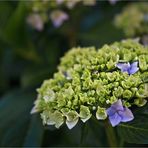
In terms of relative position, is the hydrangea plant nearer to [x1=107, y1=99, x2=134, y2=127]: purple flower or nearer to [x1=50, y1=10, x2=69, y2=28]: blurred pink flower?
[x1=107, y1=99, x2=134, y2=127]: purple flower

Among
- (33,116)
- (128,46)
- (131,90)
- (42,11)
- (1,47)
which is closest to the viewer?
(131,90)

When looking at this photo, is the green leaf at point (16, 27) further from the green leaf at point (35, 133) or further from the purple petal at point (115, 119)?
the purple petal at point (115, 119)

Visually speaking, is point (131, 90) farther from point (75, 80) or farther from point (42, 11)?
point (42, 11)

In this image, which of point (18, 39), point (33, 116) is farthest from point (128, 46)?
point (18, 39)

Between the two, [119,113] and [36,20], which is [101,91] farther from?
[36,20]

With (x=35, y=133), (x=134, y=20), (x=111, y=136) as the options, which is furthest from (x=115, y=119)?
(x=134, y=20)

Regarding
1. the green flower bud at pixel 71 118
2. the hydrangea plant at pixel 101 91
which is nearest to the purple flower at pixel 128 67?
the hydrangea plant at pixel 101 91
